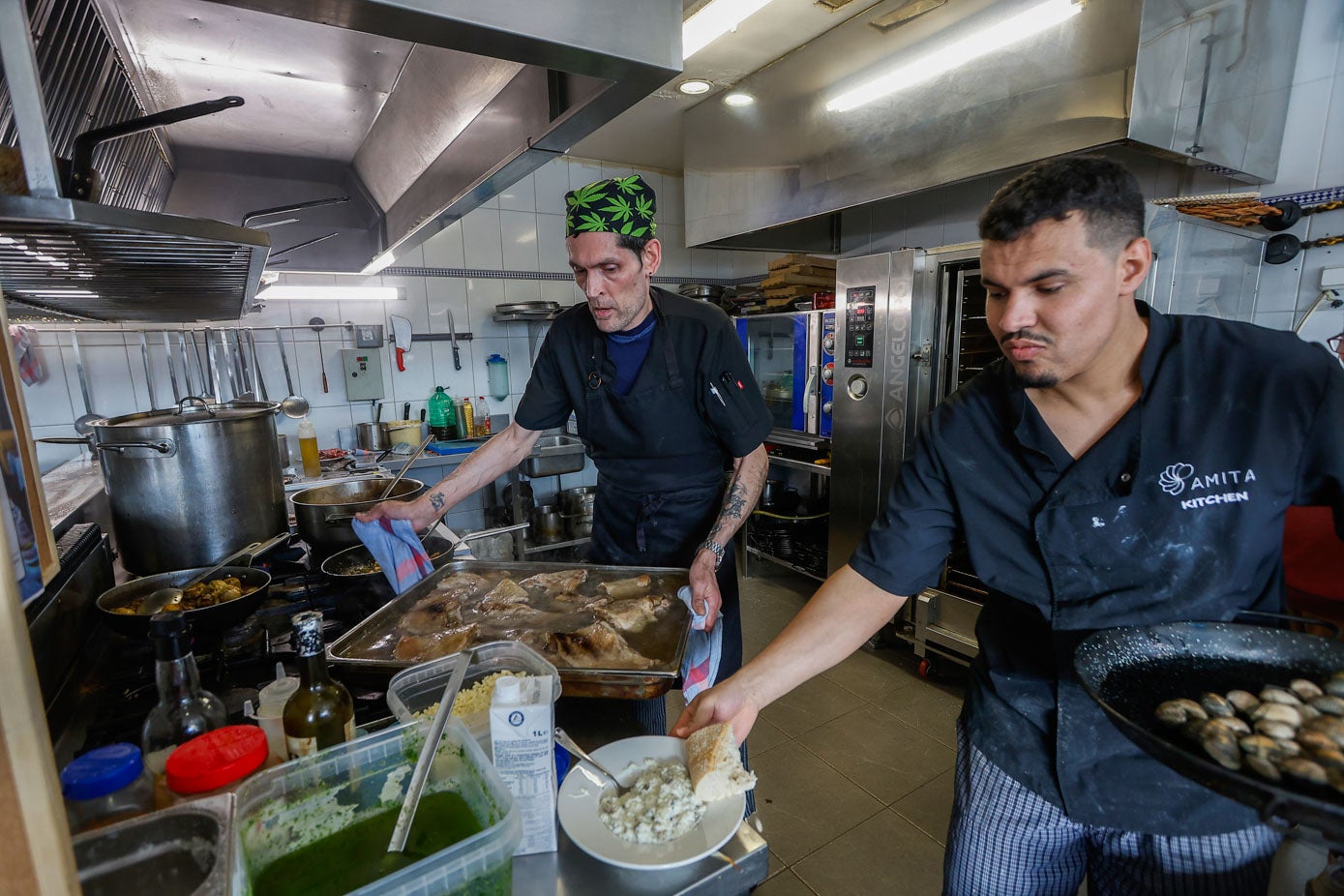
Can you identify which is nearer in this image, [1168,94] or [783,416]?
[1168,94]

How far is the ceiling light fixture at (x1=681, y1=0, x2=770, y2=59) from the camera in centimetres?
177

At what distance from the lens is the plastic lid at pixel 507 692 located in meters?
0.79

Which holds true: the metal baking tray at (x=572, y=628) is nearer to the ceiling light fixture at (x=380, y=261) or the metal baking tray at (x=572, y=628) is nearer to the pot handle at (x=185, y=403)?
the pot handle at (x=185, y=403)

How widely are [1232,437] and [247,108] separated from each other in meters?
2.78

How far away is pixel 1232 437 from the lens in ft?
3.60

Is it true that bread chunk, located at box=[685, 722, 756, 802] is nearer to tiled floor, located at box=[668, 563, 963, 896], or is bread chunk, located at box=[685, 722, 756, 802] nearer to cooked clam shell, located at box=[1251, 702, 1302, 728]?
cooked clam shell, located at box=[1251, 702, 1302, 728]

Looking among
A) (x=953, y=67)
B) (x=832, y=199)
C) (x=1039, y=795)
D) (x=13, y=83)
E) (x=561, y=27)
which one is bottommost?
(x=1039, y=795)

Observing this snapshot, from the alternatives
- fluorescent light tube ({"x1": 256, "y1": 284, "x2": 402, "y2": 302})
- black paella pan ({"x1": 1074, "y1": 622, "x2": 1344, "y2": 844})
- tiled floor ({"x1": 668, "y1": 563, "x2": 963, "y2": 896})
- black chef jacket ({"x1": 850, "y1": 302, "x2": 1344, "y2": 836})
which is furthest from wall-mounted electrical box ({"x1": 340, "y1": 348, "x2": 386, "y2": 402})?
black paella pan ({"x1": 1074, "y1": 622, "x2": 1344, "y2": 844})

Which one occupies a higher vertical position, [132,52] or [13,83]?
[132,52]

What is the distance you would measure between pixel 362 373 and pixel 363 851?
173 inches

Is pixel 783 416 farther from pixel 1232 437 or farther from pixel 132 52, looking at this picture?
pixel 132 52

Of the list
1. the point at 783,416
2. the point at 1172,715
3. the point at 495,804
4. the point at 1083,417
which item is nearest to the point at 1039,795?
the point at 1172,715

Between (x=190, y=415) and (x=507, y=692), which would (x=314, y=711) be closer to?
(x=507, y=692)

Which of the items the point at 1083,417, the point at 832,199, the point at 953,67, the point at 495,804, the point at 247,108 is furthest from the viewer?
the point at 832,199
